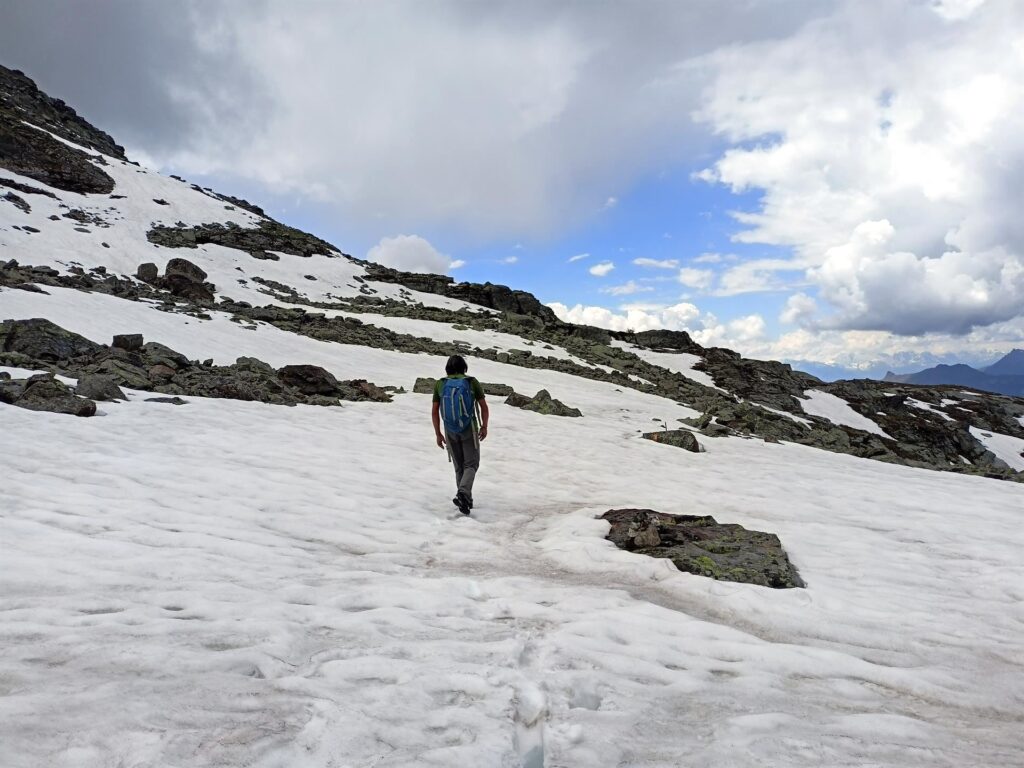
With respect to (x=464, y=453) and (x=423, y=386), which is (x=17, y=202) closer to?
(x=423, y=386)

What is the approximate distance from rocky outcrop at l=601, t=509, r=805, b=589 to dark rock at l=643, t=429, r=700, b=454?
976cm

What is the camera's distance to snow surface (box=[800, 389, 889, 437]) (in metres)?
52.1

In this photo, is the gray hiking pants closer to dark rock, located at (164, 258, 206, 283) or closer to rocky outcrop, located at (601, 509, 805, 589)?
rocky outcrop, located at (601, 509, 805, 589)

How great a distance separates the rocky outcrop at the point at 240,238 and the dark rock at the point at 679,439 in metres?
56.7

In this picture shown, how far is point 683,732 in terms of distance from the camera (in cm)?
412

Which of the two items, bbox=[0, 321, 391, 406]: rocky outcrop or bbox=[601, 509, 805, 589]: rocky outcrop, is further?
bbox=[0, 321, 391, 406]: rocky outcrop

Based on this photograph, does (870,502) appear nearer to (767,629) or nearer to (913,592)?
(913,592)

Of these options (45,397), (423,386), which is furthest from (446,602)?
(423,386)

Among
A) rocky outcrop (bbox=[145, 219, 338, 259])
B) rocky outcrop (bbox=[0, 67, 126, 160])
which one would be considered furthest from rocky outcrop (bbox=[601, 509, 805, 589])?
rocky outcrop (bbox=[0, 67, 126, 160])

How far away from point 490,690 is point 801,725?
2.37 meters

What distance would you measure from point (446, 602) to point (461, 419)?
14.6 ft

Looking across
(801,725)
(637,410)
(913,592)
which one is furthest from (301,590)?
(637,410)

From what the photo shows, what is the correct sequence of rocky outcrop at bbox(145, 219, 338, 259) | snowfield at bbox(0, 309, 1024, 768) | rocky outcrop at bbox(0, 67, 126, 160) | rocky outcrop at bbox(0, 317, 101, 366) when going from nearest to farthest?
snowfield at bbox(0, 309, 1024, 768)
rocky outcrop at bbox(0, 317, 101, 366)
rocky outcrop at bbox(145, 219, 338, 259)
rocky outcrop at bbox(0, 67, 126, 160)

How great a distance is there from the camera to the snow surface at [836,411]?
52125 mm
